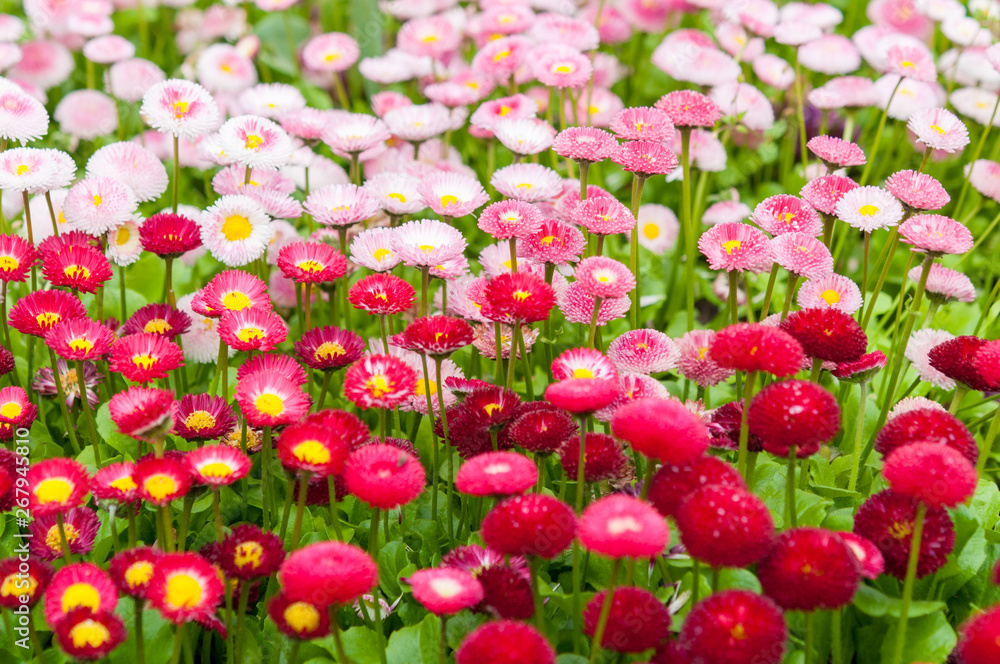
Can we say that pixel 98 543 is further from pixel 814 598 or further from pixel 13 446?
pixel 814 598

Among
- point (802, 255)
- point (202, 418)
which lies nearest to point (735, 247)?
point (802, 255)

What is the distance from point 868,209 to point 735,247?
0.97 feet

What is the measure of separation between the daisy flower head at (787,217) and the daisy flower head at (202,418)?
1204 millimetres

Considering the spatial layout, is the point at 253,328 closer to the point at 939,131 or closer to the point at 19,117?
the point at 19,117

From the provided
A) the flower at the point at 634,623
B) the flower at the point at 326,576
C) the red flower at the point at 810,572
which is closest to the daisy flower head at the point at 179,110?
the flower at the point at 326,576

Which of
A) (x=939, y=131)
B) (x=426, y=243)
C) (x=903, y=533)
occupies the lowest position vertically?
(x=903, y=533)

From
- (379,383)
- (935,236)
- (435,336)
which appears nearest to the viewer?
(379,383)

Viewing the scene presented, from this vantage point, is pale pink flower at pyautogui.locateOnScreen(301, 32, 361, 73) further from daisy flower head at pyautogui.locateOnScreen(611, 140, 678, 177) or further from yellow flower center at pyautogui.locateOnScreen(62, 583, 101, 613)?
A: yellow flower center at pyautogui.locateOnScreen(62, 583, 101, 613)

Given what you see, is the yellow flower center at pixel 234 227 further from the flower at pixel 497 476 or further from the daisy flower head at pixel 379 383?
the flower at pixel 497 476

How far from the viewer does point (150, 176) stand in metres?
2.27

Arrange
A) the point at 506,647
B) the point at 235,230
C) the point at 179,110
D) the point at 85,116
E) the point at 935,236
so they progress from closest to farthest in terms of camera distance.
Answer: the point at 506,647 → the point at 935,236 → the point at 235,230 → the point at 179,110 → the point at 85,116

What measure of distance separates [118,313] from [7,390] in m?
0.82

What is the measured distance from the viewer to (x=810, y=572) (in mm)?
1151

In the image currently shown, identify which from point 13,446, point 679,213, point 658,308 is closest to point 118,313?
point 13,446
